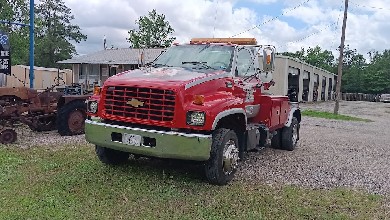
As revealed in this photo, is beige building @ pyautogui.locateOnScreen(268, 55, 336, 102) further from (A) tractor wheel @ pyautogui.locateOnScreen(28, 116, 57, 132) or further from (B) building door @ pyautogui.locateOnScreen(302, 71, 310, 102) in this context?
(A) tractor wheel @ pyautogui.locateOnScreen(28, 116, 57, 132)

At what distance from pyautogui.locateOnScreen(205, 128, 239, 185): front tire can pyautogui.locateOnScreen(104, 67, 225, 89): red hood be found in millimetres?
926

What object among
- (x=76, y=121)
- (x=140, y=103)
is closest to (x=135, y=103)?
(x=140, y=103)

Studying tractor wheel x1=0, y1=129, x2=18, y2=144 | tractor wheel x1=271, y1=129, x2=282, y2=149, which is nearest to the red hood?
tractor wheel x1=271, y1=129, x2=282, y2=149

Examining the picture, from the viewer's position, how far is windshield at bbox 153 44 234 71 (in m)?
7.46

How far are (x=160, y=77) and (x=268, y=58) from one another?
7.41ft

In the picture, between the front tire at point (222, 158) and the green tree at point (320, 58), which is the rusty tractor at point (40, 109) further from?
the green tree at point (320, 58)

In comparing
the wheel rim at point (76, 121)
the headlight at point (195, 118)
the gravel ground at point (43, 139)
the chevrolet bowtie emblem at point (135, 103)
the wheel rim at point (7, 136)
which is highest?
the chevrolet bowtie emblem at point (135, 103)

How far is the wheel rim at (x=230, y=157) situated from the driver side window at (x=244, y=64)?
1.38 meters

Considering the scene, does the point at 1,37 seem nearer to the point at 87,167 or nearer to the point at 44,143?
the point at 44,143

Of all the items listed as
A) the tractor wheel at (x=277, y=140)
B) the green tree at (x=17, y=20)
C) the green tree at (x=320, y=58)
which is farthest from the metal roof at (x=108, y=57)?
the green tree at (x=320, y=58)

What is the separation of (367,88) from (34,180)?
78.9m

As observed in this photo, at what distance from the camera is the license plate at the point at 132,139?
6.21 metres

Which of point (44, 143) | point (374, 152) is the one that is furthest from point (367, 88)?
point (44, 143)

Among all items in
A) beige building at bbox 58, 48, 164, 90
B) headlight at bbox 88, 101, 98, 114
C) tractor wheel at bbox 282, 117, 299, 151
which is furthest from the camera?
beige building at bbox 58, 48, 164, 90
